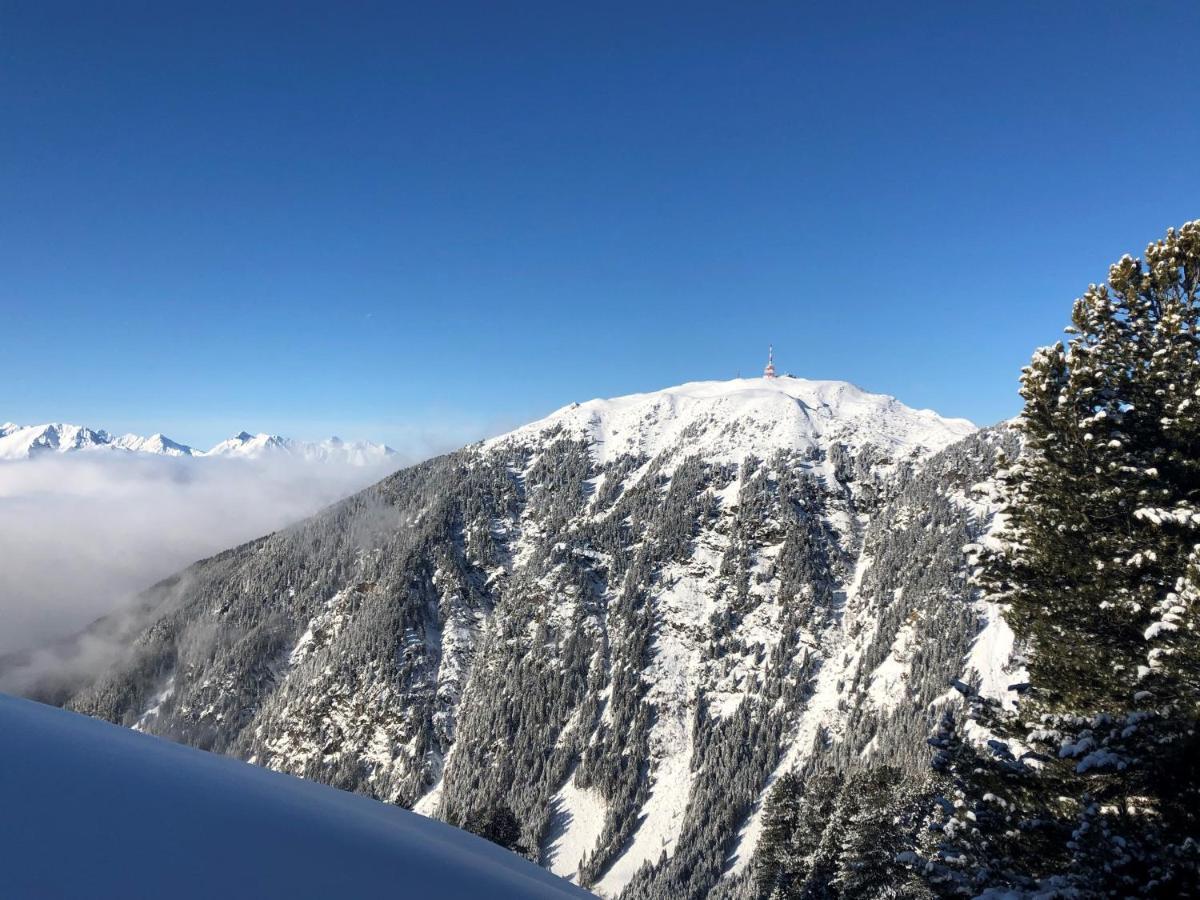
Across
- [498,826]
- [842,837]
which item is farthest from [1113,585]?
[498,826]

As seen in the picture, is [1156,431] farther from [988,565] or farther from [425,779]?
[425,779]

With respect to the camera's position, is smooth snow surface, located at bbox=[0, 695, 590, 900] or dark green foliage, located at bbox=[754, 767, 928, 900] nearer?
smooth snow surface, located at bbox=[0, 695, 590, 900]

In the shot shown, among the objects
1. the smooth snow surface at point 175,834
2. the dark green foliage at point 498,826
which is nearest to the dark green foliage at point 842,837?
the smooth snow surface at point 175,834

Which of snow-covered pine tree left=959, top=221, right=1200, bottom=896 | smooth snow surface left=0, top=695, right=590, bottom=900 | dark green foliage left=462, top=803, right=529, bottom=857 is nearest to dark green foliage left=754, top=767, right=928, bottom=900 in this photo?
snow-covered pine tree left=959, top=221, right=1200, bottom=896

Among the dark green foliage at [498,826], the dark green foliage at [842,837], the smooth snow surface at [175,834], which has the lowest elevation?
the dark green foliage at [498,826]

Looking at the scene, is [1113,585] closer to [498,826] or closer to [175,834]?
[175,834]

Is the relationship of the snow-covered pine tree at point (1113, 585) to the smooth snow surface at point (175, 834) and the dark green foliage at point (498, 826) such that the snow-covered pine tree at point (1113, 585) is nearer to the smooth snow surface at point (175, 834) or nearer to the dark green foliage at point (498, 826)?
the smooth snow surface at point (175, 834)

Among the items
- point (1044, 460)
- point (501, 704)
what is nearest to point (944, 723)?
point (1044, 460)

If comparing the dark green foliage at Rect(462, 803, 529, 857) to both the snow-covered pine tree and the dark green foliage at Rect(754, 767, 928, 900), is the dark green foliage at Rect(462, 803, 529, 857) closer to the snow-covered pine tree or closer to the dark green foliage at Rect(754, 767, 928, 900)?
the dark green foliage at Rect(754, 767, 928, 900)
